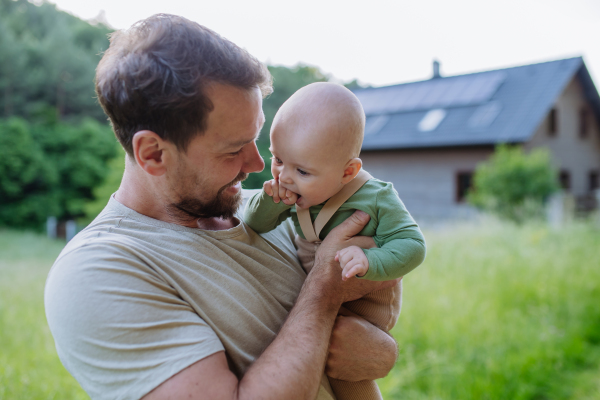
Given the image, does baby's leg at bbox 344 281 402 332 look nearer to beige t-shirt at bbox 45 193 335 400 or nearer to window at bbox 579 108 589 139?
beige t-shirt at bbox 45 193 335 400

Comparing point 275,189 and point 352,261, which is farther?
point 275,189

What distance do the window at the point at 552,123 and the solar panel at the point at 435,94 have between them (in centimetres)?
229

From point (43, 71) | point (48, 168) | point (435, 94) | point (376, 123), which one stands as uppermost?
point (43, 71)

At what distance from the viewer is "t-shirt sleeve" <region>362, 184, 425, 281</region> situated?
1.39 meters

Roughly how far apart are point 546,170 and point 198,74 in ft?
42.9

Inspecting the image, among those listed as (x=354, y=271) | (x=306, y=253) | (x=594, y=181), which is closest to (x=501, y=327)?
(x=306, y=253)

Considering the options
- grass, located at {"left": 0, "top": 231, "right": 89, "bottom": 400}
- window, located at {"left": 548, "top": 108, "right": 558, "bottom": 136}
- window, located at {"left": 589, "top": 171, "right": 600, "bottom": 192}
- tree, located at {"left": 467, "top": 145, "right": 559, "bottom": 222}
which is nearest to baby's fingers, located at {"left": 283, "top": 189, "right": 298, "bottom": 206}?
grass, located at {"left": 0, "top": 231, "right": 89, "bottom": 400}

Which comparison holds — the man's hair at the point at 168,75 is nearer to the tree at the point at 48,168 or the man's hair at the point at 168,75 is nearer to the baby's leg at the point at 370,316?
the baby's leg at the point at 370,316

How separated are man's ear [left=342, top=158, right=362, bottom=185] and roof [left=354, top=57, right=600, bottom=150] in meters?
15.4

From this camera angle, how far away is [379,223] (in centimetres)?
150

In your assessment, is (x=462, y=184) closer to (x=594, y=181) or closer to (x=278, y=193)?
(x=594, y=181)

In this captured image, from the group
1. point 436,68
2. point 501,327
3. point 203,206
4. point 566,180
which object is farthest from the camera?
point 436,68

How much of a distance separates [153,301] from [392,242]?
0.74 meters

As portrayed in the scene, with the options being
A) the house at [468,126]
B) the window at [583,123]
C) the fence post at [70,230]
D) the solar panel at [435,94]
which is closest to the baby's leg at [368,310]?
the house at [468,126]
